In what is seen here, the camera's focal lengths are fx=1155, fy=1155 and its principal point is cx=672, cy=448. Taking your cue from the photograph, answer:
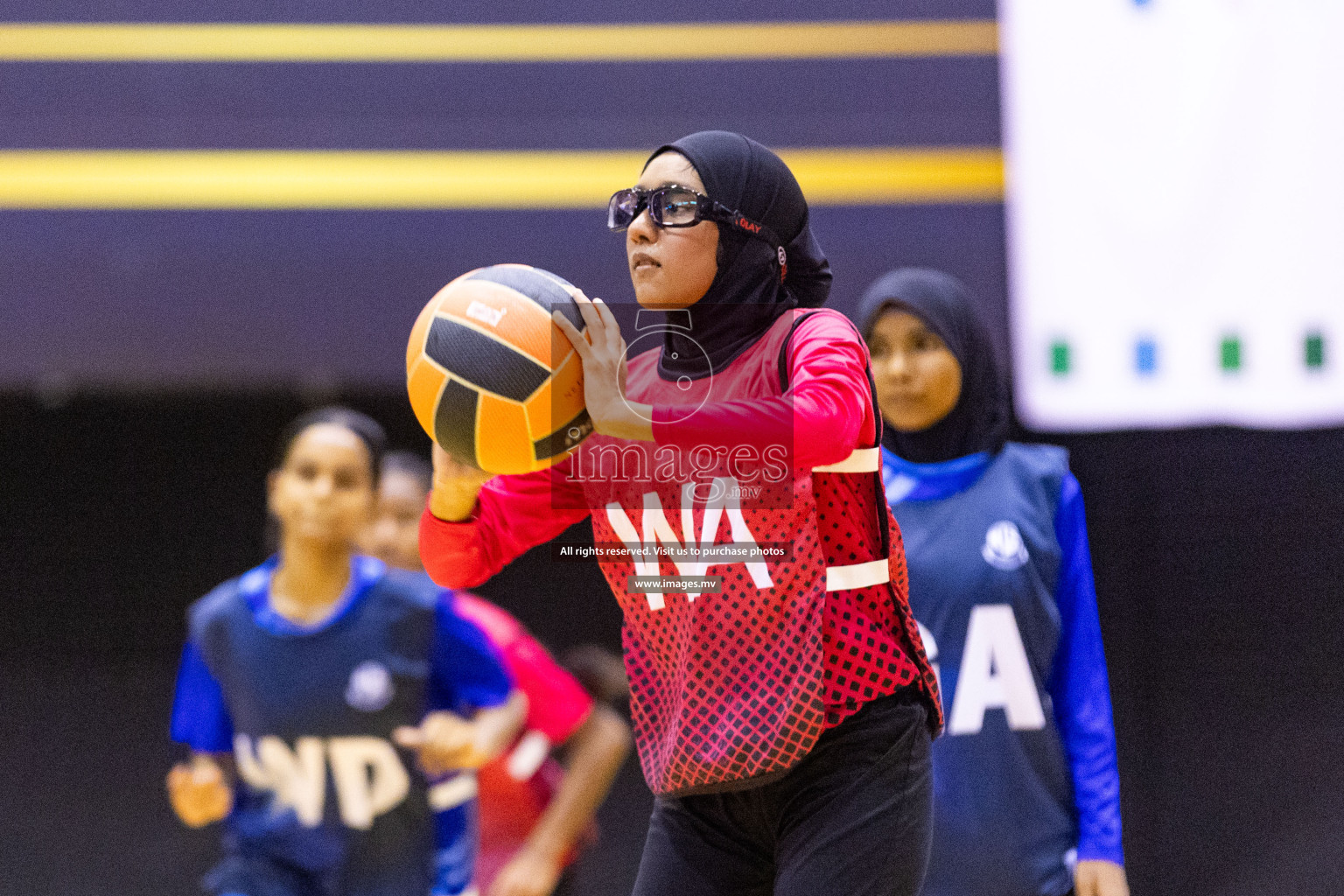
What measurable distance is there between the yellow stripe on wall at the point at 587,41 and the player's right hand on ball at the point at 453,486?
2580mm

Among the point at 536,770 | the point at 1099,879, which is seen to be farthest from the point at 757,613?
the point at 536,770

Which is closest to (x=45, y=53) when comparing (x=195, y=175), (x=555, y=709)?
(x=195, y=175)

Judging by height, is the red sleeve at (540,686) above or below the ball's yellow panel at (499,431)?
below

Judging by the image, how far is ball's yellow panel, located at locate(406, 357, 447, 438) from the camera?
67.7 inches

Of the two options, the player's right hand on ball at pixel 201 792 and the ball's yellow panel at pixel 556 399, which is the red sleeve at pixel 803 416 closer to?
the ball's yellow panel at pixel 556 399

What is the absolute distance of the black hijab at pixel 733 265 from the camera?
182 centimetres

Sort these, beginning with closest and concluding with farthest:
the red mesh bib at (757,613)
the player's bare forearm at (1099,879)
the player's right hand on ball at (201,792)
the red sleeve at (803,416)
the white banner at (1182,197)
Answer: the red sleeve at (803,416), the red mesh bib at (757,613), the player's bare forearm at (1099,879), the player's right hand on ball at (201,792), the white banner at (1182,197)

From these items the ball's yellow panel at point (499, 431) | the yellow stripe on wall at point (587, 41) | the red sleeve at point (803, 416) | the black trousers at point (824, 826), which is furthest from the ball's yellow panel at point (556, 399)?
the yellow stripe on wall at point (587, 41)

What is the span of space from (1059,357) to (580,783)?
6.96 feet

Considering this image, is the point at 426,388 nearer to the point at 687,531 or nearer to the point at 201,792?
the point at 687,531

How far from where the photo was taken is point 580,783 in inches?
127

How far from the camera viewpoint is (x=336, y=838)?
2969 mm

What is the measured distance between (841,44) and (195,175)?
226cm

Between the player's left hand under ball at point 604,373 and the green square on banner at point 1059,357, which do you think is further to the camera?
the green square on banner at point 1059,357
